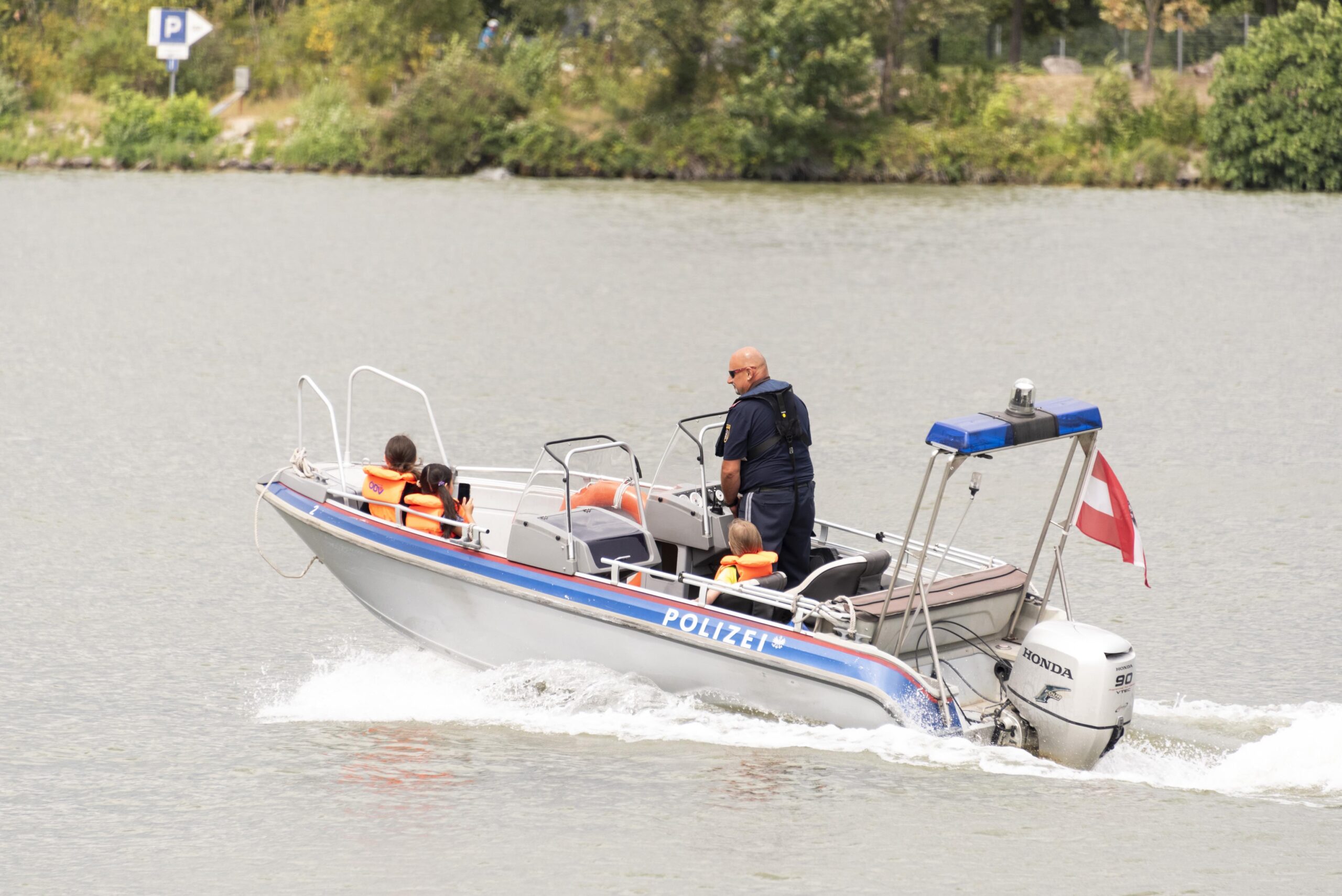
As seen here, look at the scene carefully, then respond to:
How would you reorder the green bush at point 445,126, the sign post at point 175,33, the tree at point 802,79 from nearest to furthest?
1. the tree at point 802,79
2. the green bush at point 445,126
3. the sign post at point 175,33

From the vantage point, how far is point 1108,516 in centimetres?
765

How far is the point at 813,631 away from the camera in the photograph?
7660mm

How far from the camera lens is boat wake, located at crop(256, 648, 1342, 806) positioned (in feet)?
24.3

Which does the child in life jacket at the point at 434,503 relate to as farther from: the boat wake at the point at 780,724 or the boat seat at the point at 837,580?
the boat seat at the point at 837,580

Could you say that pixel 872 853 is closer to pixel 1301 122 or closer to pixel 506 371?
pixel 506 371

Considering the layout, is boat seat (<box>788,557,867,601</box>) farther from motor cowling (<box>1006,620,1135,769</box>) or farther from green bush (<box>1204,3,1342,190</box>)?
green bush (<box>1204,3,1342,190</box>)

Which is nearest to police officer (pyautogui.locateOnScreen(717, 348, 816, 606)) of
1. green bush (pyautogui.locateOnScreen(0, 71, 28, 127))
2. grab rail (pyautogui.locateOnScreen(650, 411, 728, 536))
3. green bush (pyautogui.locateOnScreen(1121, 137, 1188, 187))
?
grab rail (pyautogui.locateOnScreen(650, 411, 728, 536))

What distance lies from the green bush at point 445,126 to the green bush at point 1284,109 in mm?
17683

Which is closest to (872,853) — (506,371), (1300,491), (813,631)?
(813,631)

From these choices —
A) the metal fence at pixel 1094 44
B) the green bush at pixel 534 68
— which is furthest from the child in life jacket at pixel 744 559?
the metal fence at pixel 1094 44

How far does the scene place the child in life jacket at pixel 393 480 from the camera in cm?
862

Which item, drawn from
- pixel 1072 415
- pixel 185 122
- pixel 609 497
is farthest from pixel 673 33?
pixel 1072 415

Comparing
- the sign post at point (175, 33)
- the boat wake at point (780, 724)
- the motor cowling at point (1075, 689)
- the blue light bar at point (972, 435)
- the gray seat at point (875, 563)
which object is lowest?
the boat wake at point (780, 724)

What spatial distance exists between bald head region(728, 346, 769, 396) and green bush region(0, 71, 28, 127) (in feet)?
142
